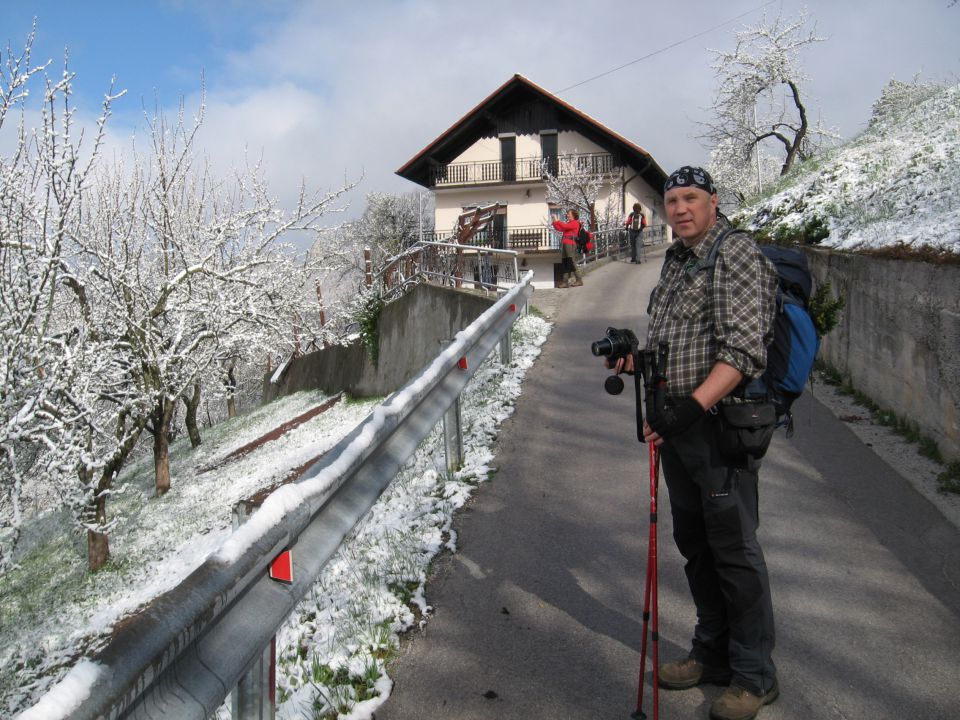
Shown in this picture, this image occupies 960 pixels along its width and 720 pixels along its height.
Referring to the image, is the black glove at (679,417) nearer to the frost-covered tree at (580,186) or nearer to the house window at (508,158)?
the frost-covered tree at (580,186)

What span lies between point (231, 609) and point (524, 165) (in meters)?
41.6

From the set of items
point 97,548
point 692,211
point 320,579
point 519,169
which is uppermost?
point 519,169

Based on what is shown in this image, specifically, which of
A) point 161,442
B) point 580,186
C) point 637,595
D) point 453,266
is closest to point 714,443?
point 637,595

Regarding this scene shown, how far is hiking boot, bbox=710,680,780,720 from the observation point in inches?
112

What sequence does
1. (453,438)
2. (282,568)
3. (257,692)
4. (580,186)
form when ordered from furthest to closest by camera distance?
(580,186) < (453,438) < (282,568) < (257,692)

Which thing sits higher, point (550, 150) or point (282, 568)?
point (550, 150)

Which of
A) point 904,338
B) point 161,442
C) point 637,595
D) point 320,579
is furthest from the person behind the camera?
point 161,442

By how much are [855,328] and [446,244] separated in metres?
9.20

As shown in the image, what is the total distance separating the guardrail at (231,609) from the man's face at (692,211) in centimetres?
165

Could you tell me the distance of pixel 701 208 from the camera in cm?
312

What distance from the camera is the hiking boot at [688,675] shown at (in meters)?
3.08

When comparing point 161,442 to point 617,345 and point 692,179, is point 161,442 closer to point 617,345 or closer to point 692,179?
point 617,345

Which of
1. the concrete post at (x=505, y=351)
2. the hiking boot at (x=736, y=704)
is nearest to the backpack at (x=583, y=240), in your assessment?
the concrete post at (x=505, y=351)

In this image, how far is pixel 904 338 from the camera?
6.09 m
